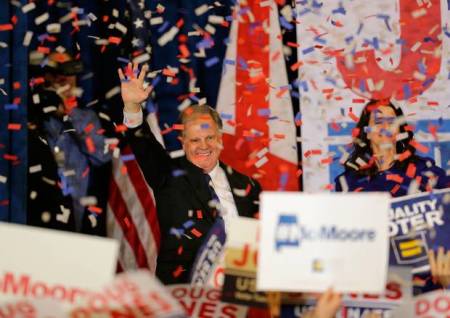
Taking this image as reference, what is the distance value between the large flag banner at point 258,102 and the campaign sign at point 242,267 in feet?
5.20

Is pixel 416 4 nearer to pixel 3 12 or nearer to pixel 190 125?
pixel 190 125

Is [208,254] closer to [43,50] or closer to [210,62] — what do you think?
[210,62]

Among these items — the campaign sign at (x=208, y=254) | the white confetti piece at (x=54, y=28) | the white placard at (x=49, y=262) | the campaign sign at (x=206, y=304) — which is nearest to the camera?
the white placard at (x=49, y=262)

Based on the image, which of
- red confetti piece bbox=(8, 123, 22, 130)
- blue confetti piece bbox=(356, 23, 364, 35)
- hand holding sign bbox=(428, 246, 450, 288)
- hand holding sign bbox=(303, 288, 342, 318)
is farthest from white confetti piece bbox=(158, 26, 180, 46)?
hand holding sign bbox=(303, 288, 342, 318)

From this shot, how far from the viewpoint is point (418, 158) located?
3.86m

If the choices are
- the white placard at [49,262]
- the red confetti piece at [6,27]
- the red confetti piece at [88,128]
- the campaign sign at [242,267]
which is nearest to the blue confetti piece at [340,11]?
the red confetti piece at [88,128]

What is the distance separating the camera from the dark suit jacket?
3775 millimetres

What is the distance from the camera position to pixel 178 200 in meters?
3.85

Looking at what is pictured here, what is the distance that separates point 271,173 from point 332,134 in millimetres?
338

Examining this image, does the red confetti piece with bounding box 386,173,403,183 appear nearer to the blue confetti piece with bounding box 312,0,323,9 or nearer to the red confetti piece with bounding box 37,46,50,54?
the blue confetti piece with bounding box 312,0,323,9

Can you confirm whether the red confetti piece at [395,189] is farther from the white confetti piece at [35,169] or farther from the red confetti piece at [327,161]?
the white confetti piece at [35,169]

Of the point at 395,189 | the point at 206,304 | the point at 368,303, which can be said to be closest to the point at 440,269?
the point at 368,303

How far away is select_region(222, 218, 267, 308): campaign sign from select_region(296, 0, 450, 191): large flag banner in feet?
5.18

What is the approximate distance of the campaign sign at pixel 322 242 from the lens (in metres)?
2.11
